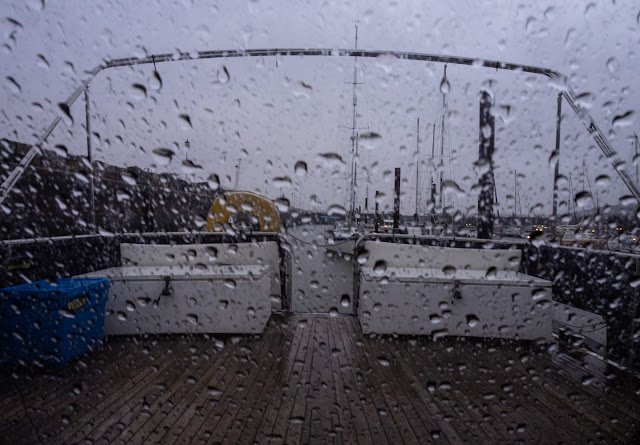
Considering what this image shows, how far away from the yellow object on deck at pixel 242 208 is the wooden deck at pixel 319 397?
1409mm

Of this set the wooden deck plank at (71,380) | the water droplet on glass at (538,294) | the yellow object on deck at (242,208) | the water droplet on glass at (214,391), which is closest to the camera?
the wooden deck plank at (71,380)

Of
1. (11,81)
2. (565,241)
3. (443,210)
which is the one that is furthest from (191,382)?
(565,241)

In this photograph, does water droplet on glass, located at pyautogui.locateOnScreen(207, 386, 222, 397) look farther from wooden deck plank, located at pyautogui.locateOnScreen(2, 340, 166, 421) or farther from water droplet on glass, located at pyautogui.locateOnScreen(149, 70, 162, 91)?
water droplet on glass, located at pyautogui.locateOnScreen(149, 70, 162, 91)

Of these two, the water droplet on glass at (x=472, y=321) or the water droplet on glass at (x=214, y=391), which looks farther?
the water droplet on glass at (x=472, y=321)

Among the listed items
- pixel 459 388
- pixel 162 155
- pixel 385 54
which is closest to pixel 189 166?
pixel 162 155

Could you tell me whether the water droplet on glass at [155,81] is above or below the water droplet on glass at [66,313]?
above

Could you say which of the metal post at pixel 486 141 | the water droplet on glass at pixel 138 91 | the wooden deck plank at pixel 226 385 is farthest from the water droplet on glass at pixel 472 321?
the water droplet on glass at pixel 138 91

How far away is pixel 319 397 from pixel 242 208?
5.05 feet

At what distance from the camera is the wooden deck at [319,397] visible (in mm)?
2158

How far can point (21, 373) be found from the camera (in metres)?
2.99

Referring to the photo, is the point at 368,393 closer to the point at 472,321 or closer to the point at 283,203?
the point at 283,203

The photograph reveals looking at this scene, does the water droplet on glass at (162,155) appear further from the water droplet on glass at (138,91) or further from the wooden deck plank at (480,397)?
the wooden deck plank at (480,397)

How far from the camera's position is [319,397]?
8.63 feet

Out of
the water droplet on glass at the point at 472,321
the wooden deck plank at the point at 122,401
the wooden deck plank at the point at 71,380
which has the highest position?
the water droplet on glass at the point at 472,321
